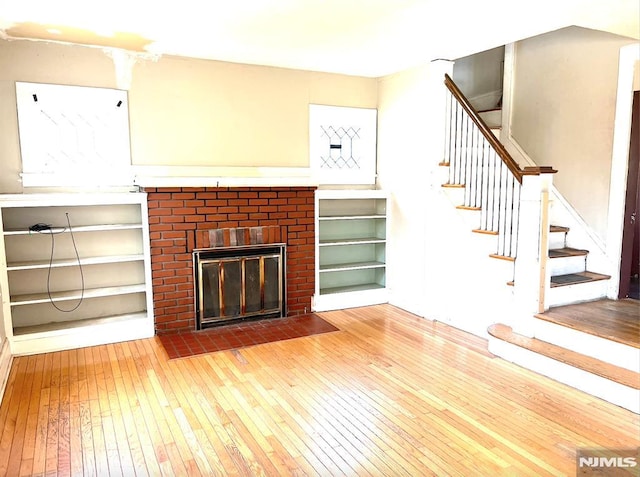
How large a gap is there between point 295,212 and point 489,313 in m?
2.32

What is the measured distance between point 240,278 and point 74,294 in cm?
159

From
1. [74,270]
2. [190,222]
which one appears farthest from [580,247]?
[74,270]

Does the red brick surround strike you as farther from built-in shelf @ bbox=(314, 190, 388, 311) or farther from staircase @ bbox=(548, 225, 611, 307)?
staircase @ bbox=(548, 225, 611, 307)

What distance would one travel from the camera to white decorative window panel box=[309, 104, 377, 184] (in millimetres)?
5445

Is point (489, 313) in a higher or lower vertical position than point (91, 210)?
lower

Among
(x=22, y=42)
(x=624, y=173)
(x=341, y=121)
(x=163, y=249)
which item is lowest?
(x=163, y=249)

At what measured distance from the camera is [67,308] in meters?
4.47

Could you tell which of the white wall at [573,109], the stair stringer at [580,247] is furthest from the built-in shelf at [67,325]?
the white wall at [573,109]

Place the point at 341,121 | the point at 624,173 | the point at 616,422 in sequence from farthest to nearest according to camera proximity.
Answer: the point at 341,121, the point at 624,173, the point at 616,422

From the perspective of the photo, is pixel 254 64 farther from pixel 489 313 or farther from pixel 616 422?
pixel 616 422

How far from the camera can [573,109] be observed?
454cm

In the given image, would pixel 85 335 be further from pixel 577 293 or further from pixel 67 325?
pixel 577 293

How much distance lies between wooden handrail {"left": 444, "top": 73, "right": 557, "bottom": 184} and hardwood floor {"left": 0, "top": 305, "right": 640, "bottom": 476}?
5.33 ft

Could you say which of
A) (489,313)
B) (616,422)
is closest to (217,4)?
(489,313)
